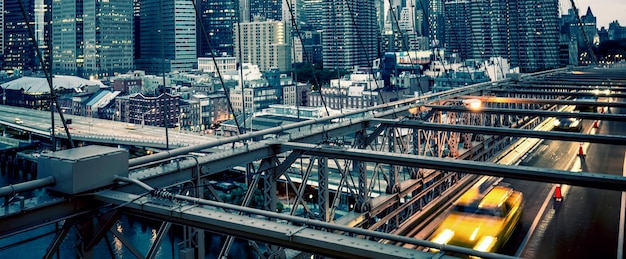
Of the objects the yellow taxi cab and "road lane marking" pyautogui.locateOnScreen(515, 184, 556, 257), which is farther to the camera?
"road lane marking" pyautogui.locateOnScreen(515, 184, 556, 257)

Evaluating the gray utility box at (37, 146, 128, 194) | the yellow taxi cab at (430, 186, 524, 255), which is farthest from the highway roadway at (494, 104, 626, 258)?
the gray utility box at (37, 146, 128, 194)

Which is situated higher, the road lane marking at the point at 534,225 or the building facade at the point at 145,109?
the building facade at the point at 145,109

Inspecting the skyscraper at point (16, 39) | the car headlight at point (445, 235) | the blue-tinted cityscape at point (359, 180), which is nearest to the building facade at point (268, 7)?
the skyscraper at point (16, 39)

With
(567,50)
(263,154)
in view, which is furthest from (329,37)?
(263,154)

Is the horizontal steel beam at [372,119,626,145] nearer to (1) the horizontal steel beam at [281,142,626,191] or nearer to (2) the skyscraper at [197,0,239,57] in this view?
(1) the horizontal steel beam at [281,142,626,191]

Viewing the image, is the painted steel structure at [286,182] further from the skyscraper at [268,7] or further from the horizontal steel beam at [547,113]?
the skyscraper at [268,7]

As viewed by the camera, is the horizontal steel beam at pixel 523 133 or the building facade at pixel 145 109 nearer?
the horizontal steel beam at pixel 523 133

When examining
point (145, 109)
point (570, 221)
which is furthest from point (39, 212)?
point (145, 109)
